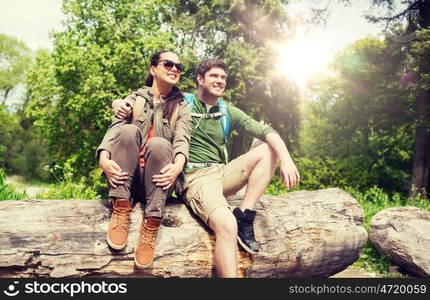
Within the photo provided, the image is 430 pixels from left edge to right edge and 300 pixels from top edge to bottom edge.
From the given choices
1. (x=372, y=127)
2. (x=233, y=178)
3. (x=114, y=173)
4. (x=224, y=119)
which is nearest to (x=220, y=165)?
(x=233, y=178)

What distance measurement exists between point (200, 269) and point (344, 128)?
14.9 meters

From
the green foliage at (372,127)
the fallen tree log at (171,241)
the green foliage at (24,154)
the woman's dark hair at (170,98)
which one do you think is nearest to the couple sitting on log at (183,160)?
the woman's dark hair at (170,98)

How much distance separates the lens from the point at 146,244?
3.17 metres

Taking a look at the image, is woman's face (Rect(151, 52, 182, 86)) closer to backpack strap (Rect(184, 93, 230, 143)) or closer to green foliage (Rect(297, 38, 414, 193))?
backpack strap (Rect(184, 93, 230, 143))

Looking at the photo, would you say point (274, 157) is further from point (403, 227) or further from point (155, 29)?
point (155, 29)

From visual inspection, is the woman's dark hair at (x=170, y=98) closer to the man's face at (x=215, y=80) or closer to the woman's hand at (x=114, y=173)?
the man's face at (x=215, y=80)

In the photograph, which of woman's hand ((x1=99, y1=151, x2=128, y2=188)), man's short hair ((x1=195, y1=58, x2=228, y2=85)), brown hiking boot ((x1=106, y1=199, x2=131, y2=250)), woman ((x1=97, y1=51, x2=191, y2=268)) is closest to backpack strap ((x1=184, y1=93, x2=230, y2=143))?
man's short hair ((x1=195, y1=58, x2=228, y2=85))

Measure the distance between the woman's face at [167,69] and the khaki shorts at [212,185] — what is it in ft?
3.07

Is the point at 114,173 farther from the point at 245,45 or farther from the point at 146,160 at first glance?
the point at 245,45

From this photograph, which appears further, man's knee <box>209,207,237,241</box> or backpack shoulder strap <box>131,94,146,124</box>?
backpack shoulder strap <box>131,94,146,124</box>

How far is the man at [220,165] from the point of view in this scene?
3.46m

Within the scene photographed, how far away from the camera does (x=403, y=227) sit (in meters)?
5.46

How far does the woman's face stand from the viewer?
366 cm

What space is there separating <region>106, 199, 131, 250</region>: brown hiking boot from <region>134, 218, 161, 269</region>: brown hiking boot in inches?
5.4
